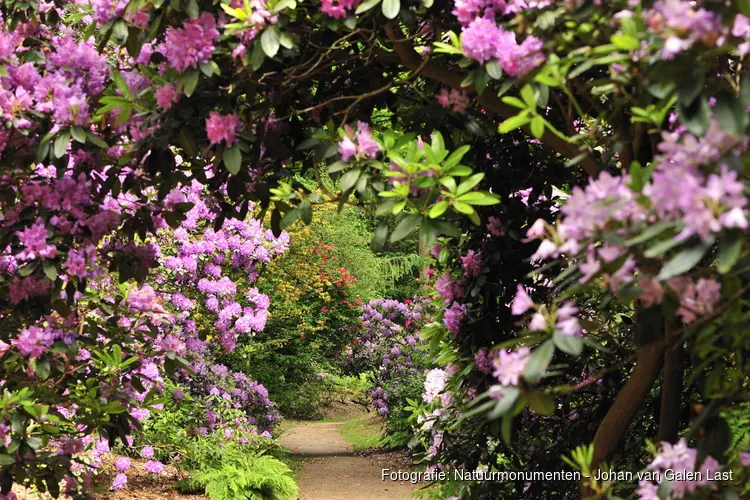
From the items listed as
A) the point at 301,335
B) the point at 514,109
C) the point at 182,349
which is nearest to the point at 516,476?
the point at 182,349

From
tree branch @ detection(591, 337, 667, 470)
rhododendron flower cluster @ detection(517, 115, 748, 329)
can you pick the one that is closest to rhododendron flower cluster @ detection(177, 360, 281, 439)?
tree branch @ detection(591, 337, 667, 470)

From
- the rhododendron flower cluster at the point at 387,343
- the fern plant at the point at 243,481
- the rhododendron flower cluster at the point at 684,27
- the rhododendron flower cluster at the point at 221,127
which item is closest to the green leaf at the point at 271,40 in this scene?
the rhododendron flower cluster at the point at 221,127

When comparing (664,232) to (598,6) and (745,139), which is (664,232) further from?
(598,6)

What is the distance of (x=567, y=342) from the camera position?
1372mm

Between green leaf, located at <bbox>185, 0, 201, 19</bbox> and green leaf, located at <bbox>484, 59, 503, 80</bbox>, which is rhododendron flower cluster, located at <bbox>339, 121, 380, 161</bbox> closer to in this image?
green leaf, located at <bbox>484, 59, 503, 80</bbox>

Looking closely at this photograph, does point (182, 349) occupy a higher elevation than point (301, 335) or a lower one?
lower

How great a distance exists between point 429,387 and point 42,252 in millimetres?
2551

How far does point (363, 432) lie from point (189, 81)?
33.2ft

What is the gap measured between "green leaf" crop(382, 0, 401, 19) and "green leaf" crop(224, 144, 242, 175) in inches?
21.2

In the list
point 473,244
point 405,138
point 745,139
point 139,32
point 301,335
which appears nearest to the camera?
point 745,139

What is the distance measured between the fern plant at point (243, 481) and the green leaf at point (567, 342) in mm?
5367

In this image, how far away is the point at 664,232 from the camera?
4.21 feet

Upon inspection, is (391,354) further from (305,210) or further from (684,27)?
(684,27)

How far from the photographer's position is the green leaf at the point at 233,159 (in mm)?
2119
